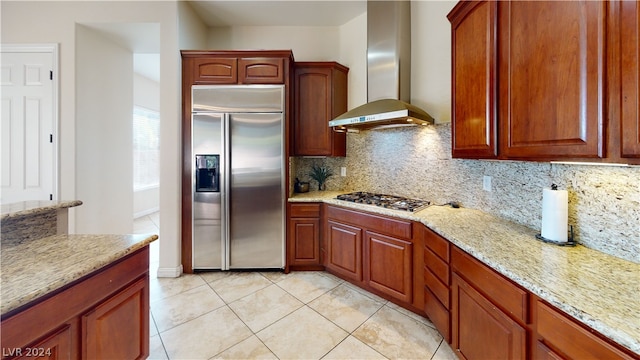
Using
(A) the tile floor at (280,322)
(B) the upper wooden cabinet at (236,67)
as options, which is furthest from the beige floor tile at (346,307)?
(B) the upper wooden cabinet at (236,67)

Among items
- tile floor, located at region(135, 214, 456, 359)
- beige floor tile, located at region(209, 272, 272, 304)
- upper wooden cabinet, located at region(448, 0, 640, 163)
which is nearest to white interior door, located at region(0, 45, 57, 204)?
tile floor, located at region(135, 214, 456, 359)

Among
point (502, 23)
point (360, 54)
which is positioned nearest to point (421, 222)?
point (502, 23)

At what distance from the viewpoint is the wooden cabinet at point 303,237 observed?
291cm

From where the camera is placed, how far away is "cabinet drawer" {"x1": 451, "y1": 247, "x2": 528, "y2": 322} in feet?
3.45

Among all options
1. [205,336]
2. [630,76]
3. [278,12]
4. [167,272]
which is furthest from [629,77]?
[167,272]

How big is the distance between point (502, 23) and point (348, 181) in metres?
2.23

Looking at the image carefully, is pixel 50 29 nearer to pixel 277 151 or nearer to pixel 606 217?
pixel 277 151

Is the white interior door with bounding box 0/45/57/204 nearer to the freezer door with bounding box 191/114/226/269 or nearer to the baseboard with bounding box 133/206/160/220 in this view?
the freezer door with bounding box 191/114/226/269

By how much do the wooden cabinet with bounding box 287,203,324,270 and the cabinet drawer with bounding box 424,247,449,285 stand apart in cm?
130

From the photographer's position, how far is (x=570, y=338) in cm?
85

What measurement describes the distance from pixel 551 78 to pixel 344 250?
208 centimetres

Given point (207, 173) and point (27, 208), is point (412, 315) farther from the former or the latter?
point (27, 208)

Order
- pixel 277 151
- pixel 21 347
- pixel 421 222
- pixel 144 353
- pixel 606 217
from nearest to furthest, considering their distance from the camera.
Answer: pixel 21 347 → pixel 606 217 → pixel 144 353 → pixel 421 222 → pixel 277 151

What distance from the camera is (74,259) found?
3.69 ft
